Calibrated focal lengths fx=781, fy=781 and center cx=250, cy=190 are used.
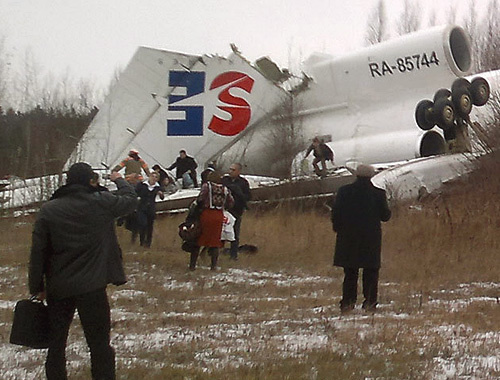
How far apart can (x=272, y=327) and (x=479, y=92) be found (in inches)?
466

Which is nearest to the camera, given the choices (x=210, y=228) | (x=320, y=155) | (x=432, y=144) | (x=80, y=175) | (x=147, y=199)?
(x=80, y=175)

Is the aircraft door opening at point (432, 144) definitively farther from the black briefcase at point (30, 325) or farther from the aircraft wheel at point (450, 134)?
the black briefcase at point (30, 325)

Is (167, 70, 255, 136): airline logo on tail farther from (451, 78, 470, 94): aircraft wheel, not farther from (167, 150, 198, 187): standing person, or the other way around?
(451, 78, 470, 94): aircraft wheel

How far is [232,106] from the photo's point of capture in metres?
19.7

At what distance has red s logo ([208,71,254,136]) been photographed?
1939 centimetres

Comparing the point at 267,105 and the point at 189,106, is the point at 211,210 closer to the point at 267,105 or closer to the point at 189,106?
the point at 189,106

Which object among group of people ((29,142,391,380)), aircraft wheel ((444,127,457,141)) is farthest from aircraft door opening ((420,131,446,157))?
group of people ((29,142,391,380))

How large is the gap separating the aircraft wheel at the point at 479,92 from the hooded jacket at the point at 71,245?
1367 cm

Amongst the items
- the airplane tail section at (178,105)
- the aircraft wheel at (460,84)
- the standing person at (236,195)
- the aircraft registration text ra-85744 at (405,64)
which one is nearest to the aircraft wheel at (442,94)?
the aircraft wheel at (460,84)

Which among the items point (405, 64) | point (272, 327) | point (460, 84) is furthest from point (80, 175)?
point (405, 64)

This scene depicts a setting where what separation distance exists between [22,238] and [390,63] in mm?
9498

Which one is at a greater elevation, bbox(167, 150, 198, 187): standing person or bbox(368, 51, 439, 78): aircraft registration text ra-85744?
bbox(368, 51, 439, 78): aircraft registration text ra-85744

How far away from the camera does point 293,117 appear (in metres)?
20.0

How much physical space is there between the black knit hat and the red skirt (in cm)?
533
